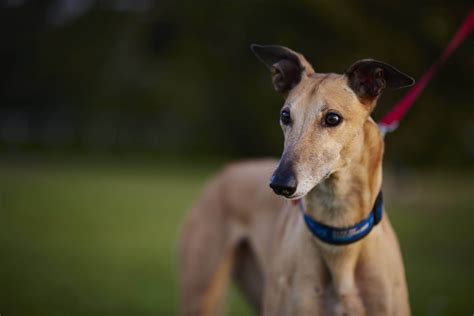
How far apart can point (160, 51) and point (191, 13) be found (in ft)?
15.9

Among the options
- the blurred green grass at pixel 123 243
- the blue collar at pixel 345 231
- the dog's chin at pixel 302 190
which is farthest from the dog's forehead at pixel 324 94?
the blurred green grass at pixel 123 243

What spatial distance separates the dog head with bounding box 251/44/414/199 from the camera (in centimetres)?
238

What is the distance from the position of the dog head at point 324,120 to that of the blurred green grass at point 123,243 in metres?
2.66

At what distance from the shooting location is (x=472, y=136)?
16.5 meters

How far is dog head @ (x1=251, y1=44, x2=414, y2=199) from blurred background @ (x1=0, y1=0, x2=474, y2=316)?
2.72 metres

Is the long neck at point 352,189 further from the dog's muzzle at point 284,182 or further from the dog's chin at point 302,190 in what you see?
the dog's muzzle at point 284,182

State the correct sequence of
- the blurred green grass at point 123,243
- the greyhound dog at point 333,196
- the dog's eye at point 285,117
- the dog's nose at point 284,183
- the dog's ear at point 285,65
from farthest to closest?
1. the blurred green grass at point 123,243
2. the dog's ear at point 285,65
3. the dog's eye at point 285,117
4. the greyhound dog at point 333,196
5. the dog's nose at point 284,183

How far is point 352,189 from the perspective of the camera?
266 cm

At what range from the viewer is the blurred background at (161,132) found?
6.16 meters

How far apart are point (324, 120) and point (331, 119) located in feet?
0.10

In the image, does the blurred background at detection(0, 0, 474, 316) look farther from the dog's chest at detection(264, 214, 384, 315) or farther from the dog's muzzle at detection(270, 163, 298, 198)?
the dog's muzzle at detection(270, 163, 298, 198)

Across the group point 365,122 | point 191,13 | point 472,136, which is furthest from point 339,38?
point 191,13

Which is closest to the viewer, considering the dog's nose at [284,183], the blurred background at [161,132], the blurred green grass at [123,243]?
the dog's nose at [284,183]

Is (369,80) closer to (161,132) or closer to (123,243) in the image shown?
(123,243)
